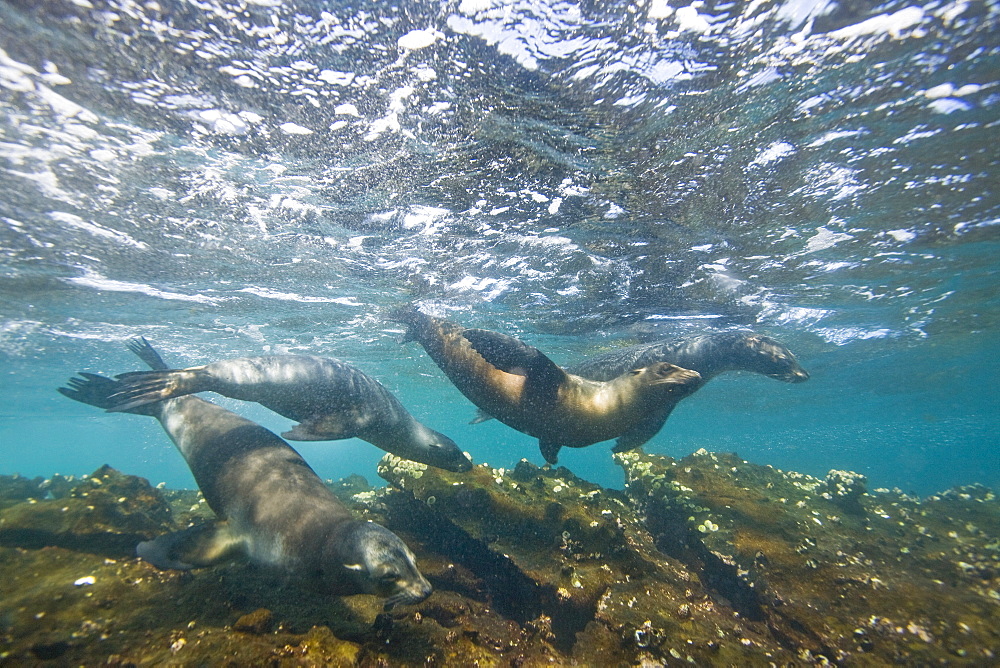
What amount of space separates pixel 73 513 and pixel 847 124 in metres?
11.7

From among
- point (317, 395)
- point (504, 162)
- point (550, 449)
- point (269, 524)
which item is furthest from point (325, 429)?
point (504, 162)

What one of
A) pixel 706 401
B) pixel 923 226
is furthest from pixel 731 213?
pixel 706 401

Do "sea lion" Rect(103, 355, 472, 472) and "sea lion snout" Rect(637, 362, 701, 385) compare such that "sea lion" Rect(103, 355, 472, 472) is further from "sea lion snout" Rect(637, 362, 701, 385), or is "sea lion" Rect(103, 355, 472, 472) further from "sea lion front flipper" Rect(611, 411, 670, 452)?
"sea lion snout" Rect(637, 362, 701, 385)

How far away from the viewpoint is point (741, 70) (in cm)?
491

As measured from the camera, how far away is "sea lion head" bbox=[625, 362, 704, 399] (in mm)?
4500

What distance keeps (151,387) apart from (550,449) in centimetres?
547

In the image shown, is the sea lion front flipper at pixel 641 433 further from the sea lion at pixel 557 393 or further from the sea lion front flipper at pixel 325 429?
the sea lion front flipper at pixel 325 429

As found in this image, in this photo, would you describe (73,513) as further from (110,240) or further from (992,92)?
(992,92)

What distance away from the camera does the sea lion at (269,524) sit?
370 centimetres

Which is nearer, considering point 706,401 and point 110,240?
point 110,240

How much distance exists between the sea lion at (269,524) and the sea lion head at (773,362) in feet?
23.2

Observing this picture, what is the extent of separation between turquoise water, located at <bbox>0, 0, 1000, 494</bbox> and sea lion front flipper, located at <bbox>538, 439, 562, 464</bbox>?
4356 millimetres

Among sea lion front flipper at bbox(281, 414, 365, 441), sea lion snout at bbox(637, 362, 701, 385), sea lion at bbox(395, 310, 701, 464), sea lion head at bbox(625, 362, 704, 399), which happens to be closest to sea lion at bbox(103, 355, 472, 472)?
sea lion front flipper at bbox(281, 414, 365, 441)

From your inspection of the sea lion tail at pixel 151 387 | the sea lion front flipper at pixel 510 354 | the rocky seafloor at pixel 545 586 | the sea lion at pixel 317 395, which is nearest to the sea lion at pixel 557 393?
the sea lion front flipper at pixel 510 354
